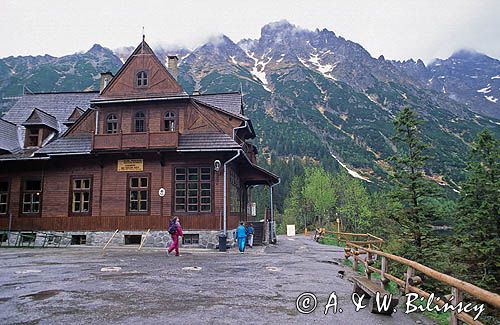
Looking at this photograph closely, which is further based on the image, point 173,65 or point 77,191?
point 173,65

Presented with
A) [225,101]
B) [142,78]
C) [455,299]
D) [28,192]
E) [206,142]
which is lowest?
[455,299]

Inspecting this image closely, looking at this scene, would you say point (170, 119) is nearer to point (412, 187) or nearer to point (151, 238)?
point (151, 238)

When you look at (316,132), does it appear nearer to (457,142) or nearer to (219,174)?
(457,142)

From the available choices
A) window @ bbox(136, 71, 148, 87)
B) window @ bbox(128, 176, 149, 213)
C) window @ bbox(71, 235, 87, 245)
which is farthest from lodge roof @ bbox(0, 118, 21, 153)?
window @ bbox(136, 71, 148, 87)

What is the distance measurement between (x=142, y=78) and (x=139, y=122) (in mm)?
2671

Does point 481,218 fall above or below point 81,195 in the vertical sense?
below

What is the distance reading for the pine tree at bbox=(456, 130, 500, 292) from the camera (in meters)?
19.6

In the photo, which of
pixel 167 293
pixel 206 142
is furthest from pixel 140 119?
pixel 167 293

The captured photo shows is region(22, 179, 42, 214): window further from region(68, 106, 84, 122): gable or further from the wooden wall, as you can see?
region(68, 106, 84, 122): gable

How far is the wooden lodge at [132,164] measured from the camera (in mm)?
22812

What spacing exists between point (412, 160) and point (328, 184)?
52.2 metres

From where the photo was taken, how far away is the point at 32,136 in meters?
26.7

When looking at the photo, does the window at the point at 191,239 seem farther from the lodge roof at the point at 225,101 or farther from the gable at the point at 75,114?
the gable at the point at 75,114

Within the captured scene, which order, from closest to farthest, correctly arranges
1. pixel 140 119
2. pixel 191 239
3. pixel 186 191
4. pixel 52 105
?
pixel 191 239, pixel 186 191, pixel 140 119, pixel 52 105
